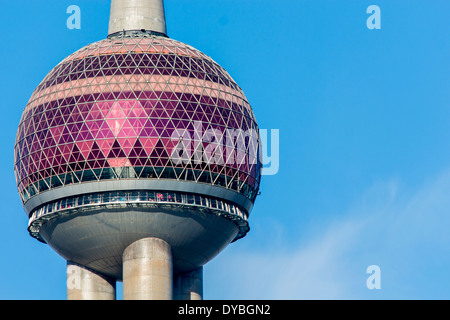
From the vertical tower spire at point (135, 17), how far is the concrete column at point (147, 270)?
19339mm

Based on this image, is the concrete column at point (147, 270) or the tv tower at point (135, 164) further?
the concrete column at point (147, 270)

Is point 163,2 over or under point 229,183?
over

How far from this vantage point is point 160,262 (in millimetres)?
88312

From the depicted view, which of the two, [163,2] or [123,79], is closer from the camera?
[123,79]

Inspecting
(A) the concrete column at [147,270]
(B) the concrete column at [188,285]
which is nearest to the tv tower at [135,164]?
(A) the concrete column at [147,270]

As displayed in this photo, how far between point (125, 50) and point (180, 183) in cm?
1242

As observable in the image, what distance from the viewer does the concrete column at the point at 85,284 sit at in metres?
93.2

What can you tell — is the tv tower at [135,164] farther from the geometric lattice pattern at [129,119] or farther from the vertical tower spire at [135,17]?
the vertical tower spire at [135,17]

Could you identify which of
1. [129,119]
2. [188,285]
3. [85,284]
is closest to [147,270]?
[85,284]

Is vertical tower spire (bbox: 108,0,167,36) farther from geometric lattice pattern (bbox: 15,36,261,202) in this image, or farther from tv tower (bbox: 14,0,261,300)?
tv tower (bbox: 14,0,261,300)
